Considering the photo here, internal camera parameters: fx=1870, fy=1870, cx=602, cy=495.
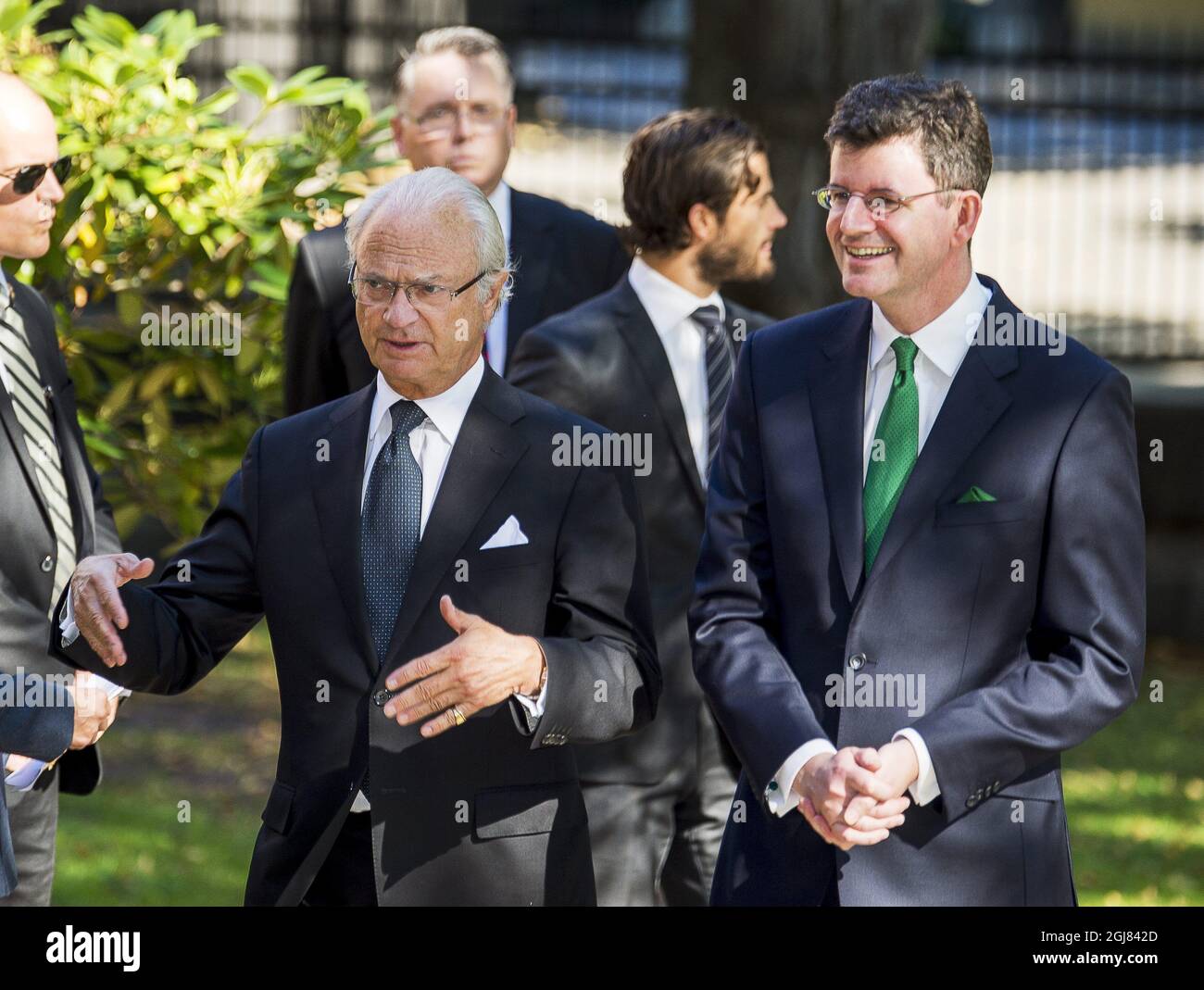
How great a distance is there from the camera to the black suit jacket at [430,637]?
3.27 metres

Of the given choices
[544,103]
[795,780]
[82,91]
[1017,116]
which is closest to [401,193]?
[795,780]

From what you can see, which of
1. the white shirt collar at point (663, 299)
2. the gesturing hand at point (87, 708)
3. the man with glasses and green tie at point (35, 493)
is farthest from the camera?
the white shirt collar at point (663, 299)

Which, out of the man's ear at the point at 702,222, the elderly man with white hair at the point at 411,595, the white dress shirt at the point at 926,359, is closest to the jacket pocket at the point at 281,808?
the elderly man with white hair at the point at 411,595

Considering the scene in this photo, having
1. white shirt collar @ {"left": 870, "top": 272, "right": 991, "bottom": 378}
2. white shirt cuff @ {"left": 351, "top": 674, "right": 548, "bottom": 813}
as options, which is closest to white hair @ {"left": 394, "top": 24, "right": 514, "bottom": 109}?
white shirt collar @ {"left": 870, "top": 272, "right": 991, "bottom": 378}

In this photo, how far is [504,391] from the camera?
346 centimetres

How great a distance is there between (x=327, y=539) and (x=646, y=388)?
4.77ft

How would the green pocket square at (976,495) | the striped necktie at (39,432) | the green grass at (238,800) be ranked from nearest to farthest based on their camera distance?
the green pocket square at (976,495) < the striped necktie at (39,432) < the green grass at (238,800)

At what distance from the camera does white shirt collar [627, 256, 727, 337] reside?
186 inches

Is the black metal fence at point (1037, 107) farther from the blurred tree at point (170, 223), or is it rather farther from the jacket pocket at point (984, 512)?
the jacket pocket at point (984, 512)

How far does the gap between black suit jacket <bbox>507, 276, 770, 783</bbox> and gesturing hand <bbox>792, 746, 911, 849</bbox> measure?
1.46 meters

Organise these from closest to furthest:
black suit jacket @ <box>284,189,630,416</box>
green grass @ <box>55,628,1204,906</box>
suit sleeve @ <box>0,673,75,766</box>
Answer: suit sleeve @ <box>0,673,75,766</box> < black suit jacket @ <box>284,189,630,416</box> < green grass @ <box>55,628,1204,906</box>

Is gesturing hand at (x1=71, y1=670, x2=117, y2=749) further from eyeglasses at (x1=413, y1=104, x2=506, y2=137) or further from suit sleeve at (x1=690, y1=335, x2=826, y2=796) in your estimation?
eyeglasses at (x1=413, y1=104, x2=506, y2=137)

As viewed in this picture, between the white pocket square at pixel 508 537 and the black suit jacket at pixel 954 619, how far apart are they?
1.22 ft

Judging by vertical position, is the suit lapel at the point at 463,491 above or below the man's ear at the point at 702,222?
below
